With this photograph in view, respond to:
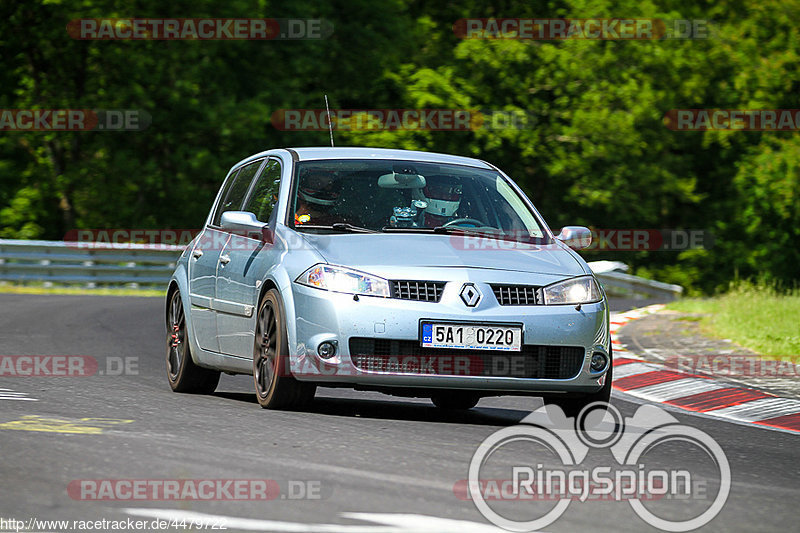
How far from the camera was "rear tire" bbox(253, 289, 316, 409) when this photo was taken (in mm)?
8203

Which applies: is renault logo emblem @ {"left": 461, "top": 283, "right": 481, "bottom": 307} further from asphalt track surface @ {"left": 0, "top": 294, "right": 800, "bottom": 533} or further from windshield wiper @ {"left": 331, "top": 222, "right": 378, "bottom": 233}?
windshield wiper @ {"left": 331, "top": 222, "right": 378, "bottom": 233}

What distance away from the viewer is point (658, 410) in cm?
1030

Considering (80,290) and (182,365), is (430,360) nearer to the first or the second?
(182,365)

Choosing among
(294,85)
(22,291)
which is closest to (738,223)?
(294,85)

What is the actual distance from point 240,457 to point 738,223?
41139 millimetres

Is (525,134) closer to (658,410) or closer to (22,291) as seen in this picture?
(22,291)

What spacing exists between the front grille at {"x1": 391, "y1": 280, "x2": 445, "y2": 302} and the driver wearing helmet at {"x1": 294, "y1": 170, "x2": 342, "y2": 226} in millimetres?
984

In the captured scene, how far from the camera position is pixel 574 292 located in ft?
27.7

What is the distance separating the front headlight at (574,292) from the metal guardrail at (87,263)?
55.5ft

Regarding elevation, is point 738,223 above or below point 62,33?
below

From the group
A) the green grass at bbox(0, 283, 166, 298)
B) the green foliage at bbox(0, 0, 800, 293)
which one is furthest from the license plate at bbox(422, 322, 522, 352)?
the green foliage at bbox(0, 0, 800, 293)

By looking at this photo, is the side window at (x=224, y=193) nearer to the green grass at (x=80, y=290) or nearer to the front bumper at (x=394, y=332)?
the front bumper at (x=394, y=332)

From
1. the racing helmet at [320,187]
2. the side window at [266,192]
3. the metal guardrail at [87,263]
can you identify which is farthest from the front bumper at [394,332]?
the metal guardrail at [87,263]

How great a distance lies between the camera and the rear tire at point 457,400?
9.73m
